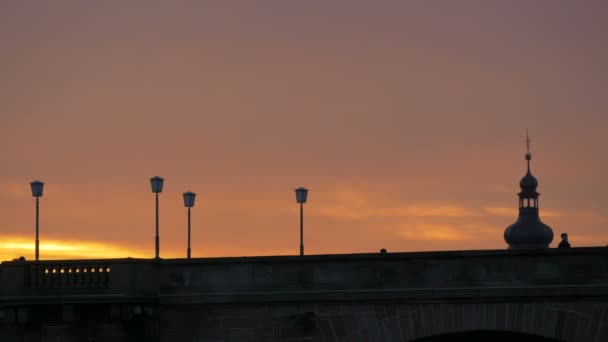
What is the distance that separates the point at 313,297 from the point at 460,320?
5351 mm

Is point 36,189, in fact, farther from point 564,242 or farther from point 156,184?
point 564,242

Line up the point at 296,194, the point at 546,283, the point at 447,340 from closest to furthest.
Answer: the point at 546,283, the point at 447,340, the point at 296,194

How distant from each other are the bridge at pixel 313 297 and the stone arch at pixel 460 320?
0.04 metres

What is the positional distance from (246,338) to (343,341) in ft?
11.7

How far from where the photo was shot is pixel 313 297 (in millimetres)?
76750

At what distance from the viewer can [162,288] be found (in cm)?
7812

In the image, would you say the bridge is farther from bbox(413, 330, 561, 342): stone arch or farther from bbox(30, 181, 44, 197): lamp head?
bbox(30, 181, 44, 197): lamp head

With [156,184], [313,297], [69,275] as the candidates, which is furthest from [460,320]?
[156,184]

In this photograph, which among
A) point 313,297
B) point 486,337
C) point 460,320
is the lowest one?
point 486,337

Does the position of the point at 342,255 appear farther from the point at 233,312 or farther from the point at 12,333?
the point at 12,333

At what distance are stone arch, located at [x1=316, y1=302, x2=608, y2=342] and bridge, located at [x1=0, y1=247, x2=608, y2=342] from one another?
0.04 meters

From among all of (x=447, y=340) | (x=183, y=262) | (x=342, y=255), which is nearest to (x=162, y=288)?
(x=183, y=262)

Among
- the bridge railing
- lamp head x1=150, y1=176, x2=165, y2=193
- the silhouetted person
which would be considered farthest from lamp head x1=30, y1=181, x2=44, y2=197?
the silhouetted person

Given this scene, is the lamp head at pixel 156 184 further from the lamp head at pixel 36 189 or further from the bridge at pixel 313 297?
the bridge at pixel 313 297
